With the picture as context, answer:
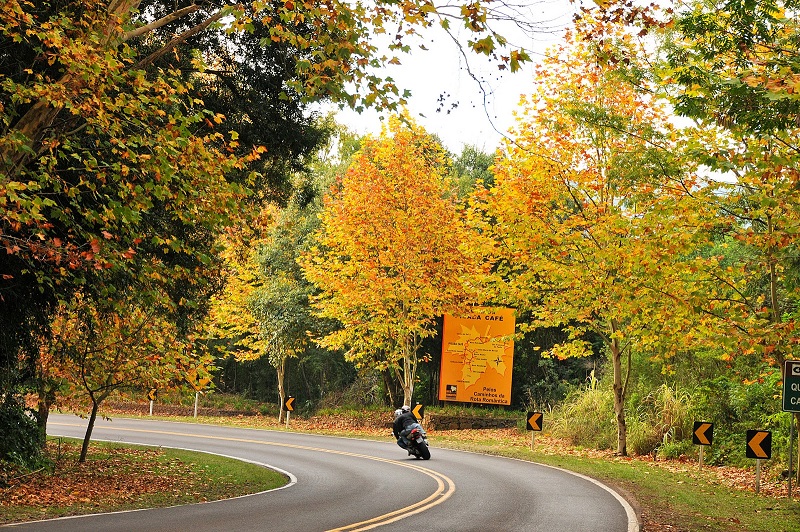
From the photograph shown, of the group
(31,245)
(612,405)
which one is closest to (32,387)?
(31,245)

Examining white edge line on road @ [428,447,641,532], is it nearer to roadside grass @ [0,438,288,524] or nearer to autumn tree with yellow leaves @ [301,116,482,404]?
roadside grass @ [0,438,288,524]

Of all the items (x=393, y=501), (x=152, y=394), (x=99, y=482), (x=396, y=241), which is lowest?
(x=99, y=482)

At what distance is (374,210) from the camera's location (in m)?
31.3

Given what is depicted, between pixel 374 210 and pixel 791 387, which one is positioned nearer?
pixel 791 387

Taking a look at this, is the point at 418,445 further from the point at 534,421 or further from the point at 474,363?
the point at 474,363

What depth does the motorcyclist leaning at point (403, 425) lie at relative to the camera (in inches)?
902

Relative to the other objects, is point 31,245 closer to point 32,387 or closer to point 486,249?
point 32,387

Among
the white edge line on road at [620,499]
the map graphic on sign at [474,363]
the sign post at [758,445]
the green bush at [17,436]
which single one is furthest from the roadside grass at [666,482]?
the green bush at [17,436]

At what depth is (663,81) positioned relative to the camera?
1468cm

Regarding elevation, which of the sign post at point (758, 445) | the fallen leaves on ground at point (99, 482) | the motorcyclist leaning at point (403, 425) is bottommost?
the fallen leaves on ground at point (99, 482)

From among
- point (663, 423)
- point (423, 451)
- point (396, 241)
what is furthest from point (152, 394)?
point (663, 423)

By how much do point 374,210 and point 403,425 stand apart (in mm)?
10471

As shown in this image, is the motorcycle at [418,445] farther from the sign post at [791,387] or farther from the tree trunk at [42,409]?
the sign post at [791,387]

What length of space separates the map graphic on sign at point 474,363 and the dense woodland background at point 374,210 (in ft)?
6.66
